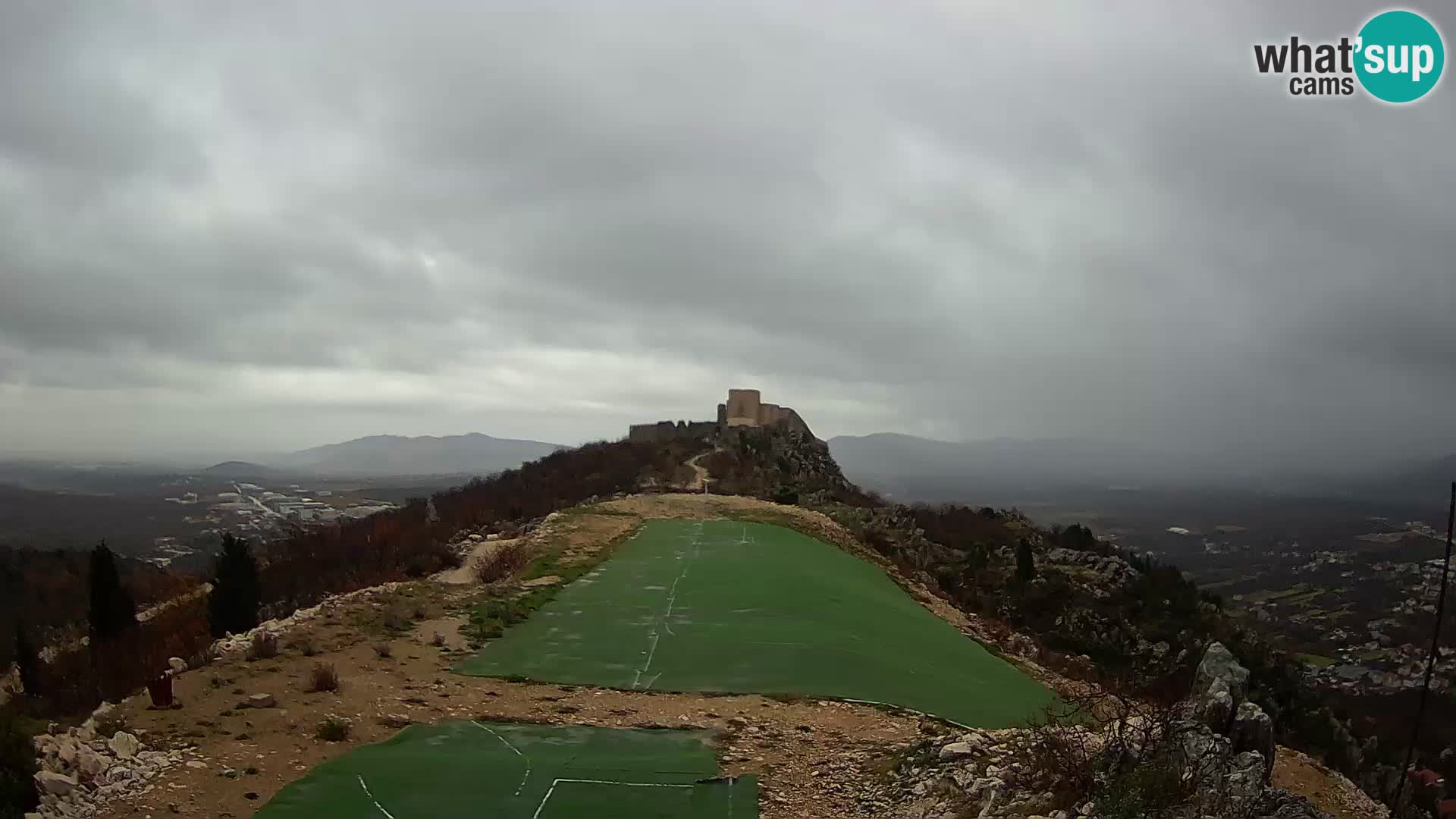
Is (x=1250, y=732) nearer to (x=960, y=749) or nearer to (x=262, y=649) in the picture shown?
(x=960, y=749)

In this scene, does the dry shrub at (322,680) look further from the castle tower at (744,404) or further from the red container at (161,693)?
the castle tower at (744,404)

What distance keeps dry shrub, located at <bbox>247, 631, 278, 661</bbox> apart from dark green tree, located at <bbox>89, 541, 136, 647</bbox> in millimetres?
10581

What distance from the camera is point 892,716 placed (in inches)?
364

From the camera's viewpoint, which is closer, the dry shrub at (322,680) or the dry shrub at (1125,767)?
the dry shrub at (1125,767)

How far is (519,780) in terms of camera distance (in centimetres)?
679

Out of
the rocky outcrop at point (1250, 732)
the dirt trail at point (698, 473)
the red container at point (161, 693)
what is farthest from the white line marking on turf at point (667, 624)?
the dirt trail at point (698, 473)

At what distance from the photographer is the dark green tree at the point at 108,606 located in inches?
685

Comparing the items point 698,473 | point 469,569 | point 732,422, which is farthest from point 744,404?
point 469,569

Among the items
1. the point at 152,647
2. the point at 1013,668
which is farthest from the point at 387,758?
the point at 1013,668

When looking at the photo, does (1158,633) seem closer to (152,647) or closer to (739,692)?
(739,692)

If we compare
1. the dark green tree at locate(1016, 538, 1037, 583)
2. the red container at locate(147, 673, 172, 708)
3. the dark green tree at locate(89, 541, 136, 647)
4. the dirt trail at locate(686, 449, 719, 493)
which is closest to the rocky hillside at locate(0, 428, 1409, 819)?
the red container at locate(147, 673, 172, 708)

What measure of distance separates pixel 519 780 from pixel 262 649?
5029 millimetres

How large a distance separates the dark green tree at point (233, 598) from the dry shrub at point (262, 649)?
17.8 feet

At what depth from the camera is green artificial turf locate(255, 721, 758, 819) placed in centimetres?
619
